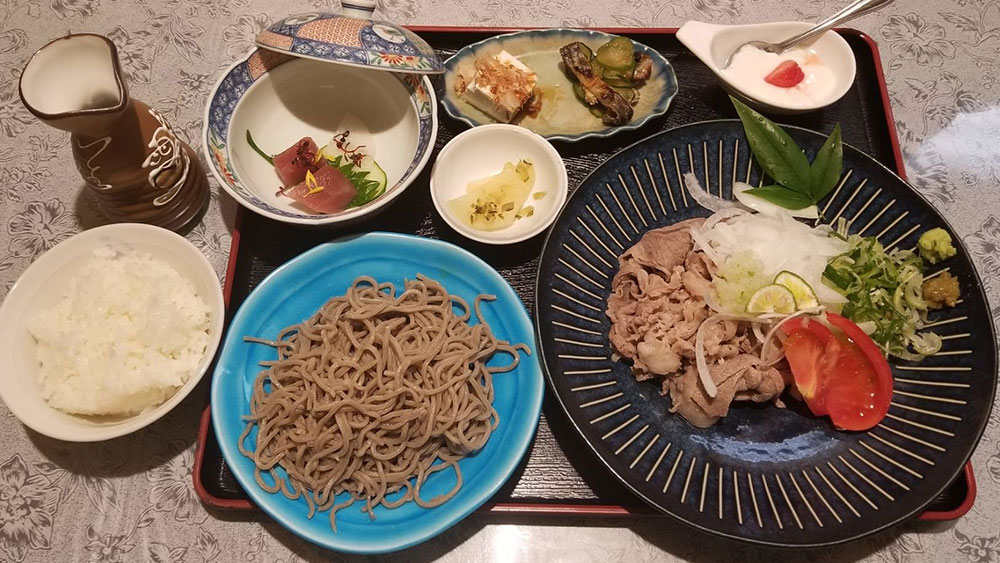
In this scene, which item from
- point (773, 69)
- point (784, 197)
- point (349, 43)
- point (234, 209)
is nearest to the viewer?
point (349, 43)

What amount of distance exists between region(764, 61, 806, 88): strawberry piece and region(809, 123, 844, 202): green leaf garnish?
395 mm

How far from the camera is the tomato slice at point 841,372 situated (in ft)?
6.12

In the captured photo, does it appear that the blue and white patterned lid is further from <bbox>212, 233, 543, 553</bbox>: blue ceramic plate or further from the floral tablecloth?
the floral tablecloth

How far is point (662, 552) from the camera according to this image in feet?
6.26

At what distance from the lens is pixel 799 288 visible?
6.42ft

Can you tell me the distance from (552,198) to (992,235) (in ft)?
6.12

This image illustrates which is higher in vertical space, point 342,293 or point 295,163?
point 295,163

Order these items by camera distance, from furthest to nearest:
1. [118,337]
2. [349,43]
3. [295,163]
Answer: [295,163] < [349,43] < [118,337]

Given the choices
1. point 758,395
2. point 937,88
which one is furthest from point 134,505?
point 937,88

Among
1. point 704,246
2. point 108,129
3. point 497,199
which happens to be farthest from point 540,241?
point 108,129

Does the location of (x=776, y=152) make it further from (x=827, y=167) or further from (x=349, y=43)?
(x=349, y=43)

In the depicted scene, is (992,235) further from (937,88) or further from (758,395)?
(758,395)

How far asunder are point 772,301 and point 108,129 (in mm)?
2252

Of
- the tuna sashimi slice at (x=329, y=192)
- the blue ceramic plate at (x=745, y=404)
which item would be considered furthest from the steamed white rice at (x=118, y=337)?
the blue ceramic plate at (x=745, y=404)
